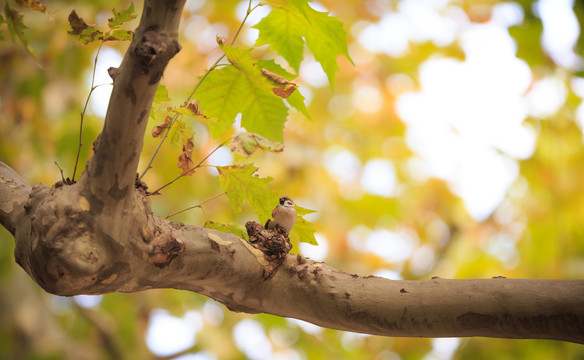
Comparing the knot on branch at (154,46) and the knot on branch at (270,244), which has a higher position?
the knot on branch at (154,46)

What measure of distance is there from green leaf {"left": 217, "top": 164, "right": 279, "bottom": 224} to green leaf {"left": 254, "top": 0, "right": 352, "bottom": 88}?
10.3 inches

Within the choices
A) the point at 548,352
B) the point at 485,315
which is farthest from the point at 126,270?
the point at 548,352

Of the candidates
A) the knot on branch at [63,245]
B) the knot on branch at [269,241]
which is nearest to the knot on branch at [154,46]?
the knot on branch at [63,245]

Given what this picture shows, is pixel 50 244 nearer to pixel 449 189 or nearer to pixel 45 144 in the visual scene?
pixel 45 144

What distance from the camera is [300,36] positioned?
1030 millimetres

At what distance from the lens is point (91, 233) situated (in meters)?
0.73

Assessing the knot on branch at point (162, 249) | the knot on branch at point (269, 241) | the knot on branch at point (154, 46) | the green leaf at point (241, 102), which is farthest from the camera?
the green leaf at point (241, 102)

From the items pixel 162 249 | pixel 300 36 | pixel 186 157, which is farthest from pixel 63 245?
pixel 300 36

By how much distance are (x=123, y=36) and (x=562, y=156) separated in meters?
2.63

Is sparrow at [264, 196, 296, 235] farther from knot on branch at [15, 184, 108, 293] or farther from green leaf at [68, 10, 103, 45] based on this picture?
green leaf at [68, 10, 103, 45]

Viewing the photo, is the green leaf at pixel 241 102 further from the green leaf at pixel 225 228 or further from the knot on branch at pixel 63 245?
the knot on branch at pixel 63 245

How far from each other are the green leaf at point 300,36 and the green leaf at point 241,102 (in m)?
0.10

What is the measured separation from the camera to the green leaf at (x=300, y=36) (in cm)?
99

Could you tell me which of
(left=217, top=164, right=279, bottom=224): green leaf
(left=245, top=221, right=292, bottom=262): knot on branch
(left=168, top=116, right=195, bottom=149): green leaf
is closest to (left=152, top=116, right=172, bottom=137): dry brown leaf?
(left=168, top=116, right=195, bottom=149): green leaf
